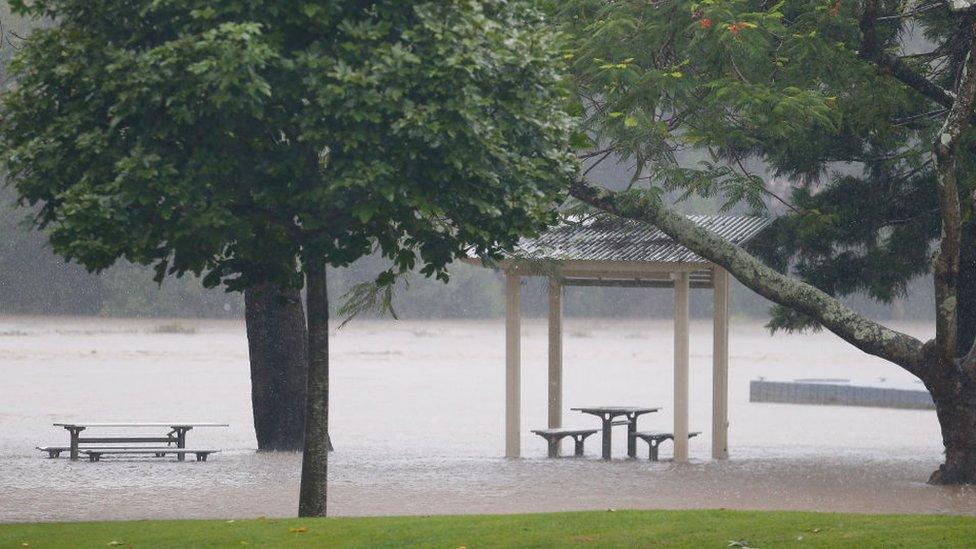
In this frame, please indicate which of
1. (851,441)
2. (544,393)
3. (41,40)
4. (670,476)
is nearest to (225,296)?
(544,393)

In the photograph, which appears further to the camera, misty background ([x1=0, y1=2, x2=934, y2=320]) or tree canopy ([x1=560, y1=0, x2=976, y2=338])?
misty background ([x1=0, y1=2, x2=934, y2=320])

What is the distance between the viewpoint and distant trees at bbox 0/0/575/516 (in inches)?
402

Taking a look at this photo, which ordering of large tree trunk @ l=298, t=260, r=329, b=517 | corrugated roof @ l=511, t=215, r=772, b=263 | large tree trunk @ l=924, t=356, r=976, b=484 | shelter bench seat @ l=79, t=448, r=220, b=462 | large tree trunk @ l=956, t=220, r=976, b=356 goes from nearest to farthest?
large tree trunk @ l=298, t=260, r=329, b=517, large tree trunk @ l=924, t=356, r=976, b=484, large tree trunk @ l=956, t=220, r=976, b=356, corrugated roof @ l=511, t=215, r=772, b=263, shelter bench seat @ l=79, t=448, r=220, b=462

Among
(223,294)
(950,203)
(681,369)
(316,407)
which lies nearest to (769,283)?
(950,203)

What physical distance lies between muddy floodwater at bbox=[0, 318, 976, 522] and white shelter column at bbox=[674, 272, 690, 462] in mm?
405

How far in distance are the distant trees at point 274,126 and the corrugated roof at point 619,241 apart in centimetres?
696

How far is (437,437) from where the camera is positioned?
22.7 meters

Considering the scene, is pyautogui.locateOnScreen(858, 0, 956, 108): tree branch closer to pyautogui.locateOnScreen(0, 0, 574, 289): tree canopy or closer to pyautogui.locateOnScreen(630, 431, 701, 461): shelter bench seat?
pyautogui.locateOnScreen(0, 0, 574, 289): tree canopy

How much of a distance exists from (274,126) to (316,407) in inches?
91.5

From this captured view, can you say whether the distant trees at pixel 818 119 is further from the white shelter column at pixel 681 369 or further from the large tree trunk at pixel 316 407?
the large tree trunk at pixel 316 407

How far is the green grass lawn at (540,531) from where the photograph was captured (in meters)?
9.85

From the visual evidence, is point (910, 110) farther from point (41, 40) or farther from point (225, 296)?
point (225, 296)

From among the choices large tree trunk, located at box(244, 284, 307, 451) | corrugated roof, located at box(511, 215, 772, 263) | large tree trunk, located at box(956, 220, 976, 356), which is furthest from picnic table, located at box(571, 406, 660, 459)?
large tree trunk, located at box(956, 220, 976, 356)

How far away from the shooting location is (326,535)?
10.2 metres
